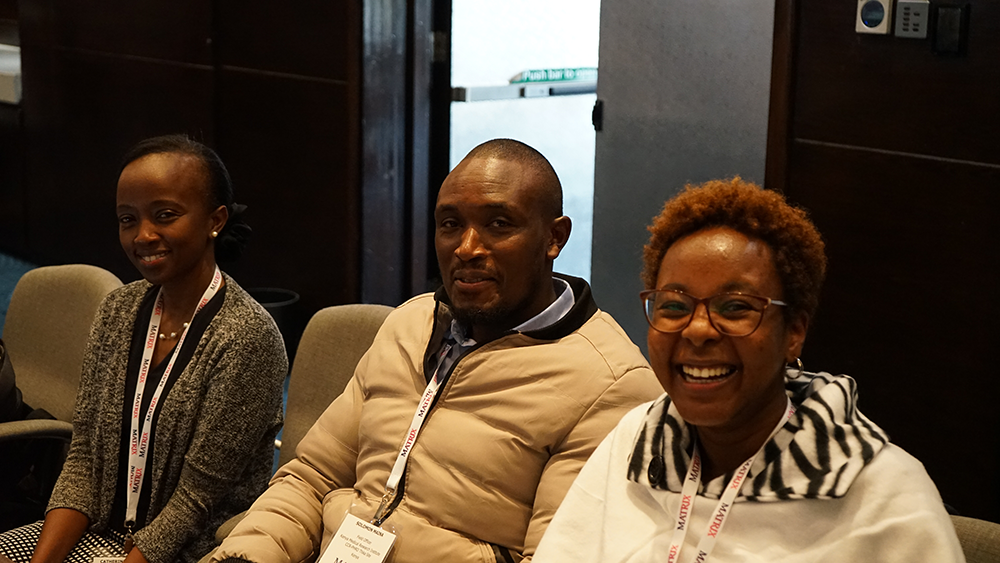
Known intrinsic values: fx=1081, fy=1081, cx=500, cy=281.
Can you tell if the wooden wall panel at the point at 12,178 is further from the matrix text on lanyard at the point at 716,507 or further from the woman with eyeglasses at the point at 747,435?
the matrix text on lanyard at the point at 716,507

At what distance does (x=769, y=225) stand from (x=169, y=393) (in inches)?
57.3

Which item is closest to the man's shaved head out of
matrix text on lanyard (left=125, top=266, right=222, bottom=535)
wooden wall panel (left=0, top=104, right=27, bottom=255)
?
matrix text on lanyard (left=125, top=266, right=222, bottom=535)

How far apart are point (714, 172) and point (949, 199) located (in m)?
1.09

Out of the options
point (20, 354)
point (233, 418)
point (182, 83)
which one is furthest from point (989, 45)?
point (182, 83)

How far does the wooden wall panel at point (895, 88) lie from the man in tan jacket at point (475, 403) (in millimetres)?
1355

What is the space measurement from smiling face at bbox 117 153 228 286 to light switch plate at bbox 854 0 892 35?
6.08 ft

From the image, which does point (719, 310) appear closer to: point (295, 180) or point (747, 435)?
point (747, 435)

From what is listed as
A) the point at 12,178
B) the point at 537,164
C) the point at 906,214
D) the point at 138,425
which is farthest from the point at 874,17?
the point at 12,178

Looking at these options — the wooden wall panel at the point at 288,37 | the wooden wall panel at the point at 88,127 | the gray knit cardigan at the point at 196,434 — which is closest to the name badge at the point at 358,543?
the gray knit cardigan at the point at 196,434

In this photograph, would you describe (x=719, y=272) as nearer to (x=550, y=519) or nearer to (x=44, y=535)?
(x=550, y=519)

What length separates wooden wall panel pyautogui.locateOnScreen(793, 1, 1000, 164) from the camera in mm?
2842

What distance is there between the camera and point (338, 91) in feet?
15.8

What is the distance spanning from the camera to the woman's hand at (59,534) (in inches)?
93.8

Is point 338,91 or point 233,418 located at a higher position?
point 338,91
